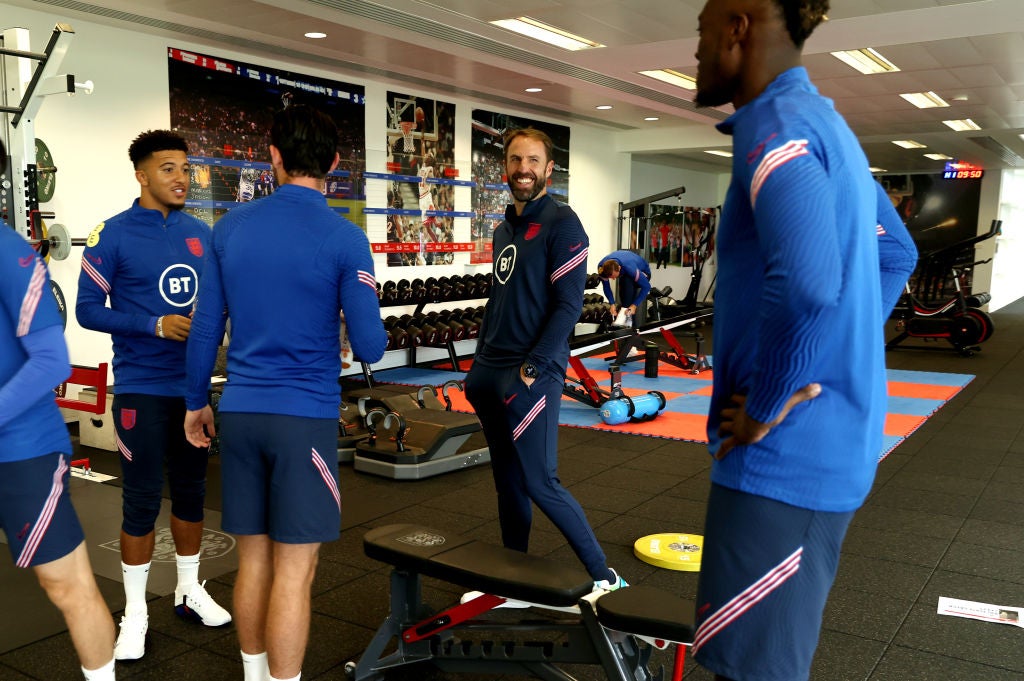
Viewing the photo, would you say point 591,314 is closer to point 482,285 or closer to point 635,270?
point 482,285

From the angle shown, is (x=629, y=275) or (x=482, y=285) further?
(x=482, y=285)

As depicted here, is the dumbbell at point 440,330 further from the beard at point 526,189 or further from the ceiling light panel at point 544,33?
the beard at point 526,189

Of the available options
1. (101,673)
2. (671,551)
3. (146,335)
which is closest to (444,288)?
(671,551)

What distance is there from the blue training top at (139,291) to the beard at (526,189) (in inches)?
34.3

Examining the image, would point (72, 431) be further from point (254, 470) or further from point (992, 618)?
point (992, 618)

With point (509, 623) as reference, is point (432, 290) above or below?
above

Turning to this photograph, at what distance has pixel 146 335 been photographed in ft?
7.25

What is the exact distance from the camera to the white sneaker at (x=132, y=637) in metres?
2.19

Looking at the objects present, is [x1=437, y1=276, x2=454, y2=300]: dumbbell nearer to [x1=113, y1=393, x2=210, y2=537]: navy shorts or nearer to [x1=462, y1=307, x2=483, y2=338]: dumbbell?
[x1=462, y1=307, x2=483, y2=338]: dumbbell

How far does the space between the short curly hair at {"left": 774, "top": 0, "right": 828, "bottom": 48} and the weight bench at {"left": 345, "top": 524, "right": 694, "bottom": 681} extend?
3.80 ft

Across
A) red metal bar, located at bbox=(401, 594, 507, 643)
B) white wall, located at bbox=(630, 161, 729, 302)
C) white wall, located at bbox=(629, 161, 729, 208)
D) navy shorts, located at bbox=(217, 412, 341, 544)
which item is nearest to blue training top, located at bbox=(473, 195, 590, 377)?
red metal bar, located at bbox=(401, 594, 507, 643)

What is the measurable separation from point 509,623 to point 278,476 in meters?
0.77

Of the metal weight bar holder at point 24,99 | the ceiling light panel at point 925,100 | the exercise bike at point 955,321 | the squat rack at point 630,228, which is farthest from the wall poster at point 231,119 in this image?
the exercise bike at point 955,321

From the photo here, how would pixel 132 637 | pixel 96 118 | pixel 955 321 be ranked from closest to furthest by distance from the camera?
pixel 132 637
pixel 96 118
pixel 955 321
